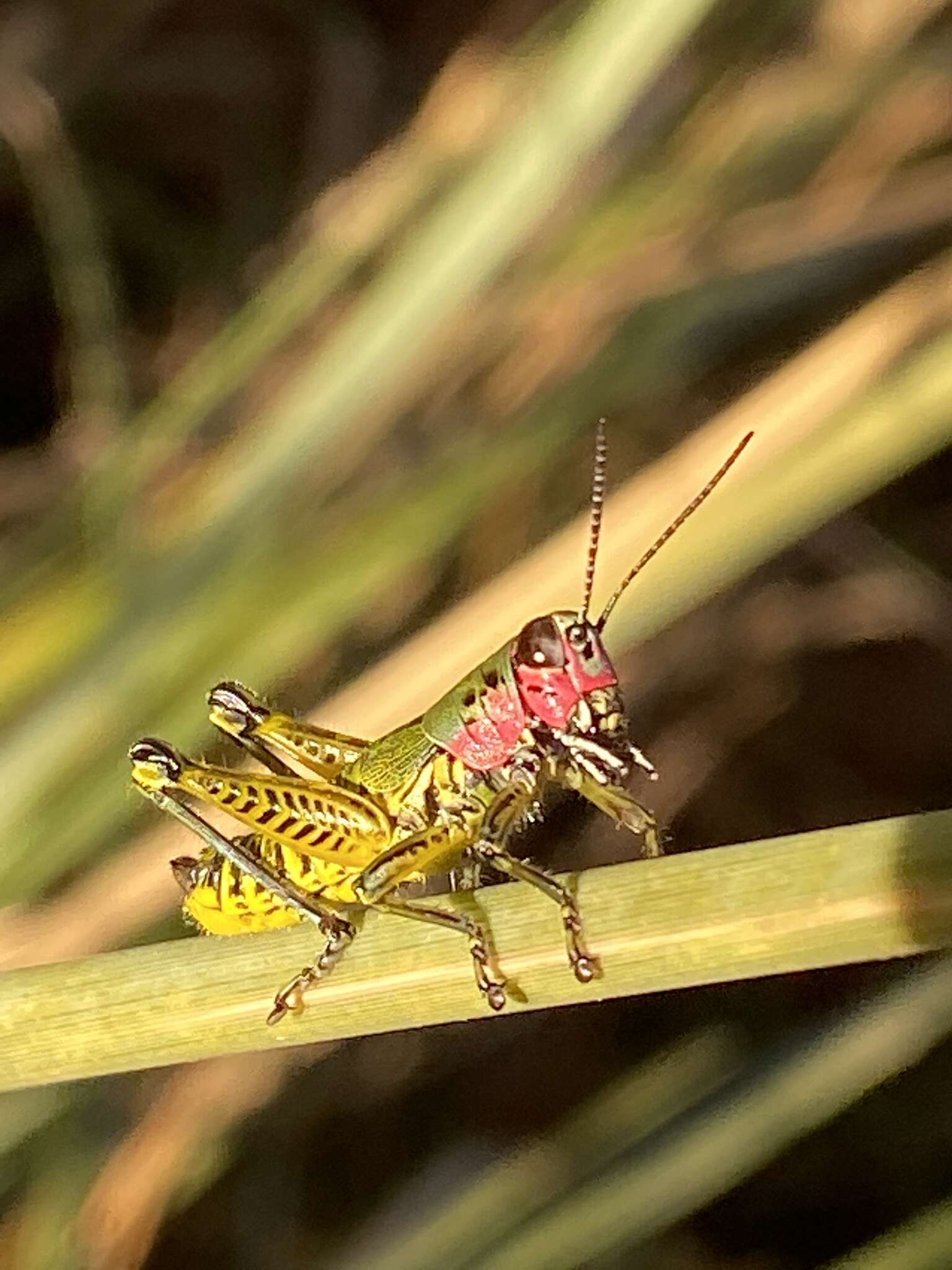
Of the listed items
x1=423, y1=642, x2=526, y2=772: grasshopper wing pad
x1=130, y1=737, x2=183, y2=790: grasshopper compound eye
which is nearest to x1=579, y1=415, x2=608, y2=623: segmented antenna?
x1=423, y1=642, x2=526, y2=772: grasshopper wing pad

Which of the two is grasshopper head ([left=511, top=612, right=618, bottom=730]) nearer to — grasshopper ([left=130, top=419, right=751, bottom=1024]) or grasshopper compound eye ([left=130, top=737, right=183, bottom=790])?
grasshopper ([left=130, top=419, right=751, bottom=1024])

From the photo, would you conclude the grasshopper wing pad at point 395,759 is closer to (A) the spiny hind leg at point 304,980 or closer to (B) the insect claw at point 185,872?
(B) the insect claw at point 185,872

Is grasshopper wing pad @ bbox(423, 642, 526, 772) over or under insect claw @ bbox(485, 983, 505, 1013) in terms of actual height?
over

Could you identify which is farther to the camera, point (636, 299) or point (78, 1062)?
point (636, 299)

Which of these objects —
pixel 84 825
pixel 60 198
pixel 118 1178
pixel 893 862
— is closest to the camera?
pixel 893 862

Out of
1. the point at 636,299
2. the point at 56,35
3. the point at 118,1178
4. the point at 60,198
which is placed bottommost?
the point at 118,1178

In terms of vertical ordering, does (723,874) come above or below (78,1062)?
below

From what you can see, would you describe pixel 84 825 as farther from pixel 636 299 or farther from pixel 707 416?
pixel 707 416

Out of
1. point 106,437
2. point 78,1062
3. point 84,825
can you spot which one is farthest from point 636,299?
point 78,1062
